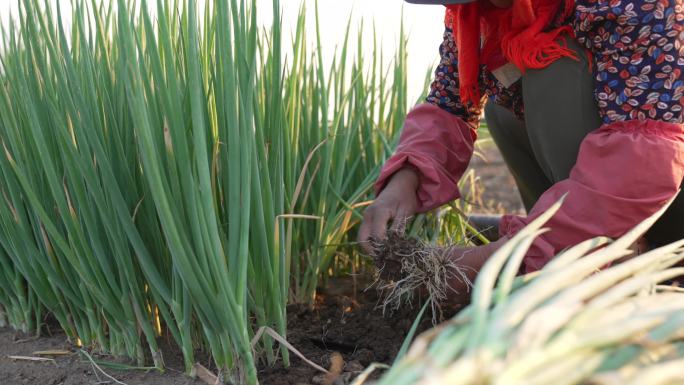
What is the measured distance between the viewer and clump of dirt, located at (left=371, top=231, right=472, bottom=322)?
3.65 ft

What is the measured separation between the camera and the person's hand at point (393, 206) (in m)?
1.30

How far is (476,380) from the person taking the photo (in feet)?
1.36

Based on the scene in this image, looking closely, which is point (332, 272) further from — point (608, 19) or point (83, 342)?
point (608, 19)

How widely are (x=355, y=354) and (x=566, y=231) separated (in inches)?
15.2

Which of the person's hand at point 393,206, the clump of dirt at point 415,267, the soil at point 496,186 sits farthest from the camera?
the soil at point 496,186

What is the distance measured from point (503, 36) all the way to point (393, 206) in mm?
380

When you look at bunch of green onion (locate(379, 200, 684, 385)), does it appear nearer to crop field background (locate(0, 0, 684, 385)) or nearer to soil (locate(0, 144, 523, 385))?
crop field background (locate(0, 0, 684, 385))

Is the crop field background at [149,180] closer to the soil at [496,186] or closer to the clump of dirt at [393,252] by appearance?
the clump of dirt at [393,252]

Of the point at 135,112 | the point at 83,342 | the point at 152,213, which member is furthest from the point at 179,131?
the point at 83,342

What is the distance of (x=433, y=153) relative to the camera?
144 centimetres

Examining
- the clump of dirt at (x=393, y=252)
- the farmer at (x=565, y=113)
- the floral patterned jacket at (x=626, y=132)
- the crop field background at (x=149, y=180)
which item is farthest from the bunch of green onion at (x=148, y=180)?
the floral patterned jacket at (x=626, y=132)

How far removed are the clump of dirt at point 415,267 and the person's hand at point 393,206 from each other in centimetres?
11

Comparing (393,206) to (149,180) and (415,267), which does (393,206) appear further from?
(149,180)

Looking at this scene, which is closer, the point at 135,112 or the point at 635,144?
the point at 135,112
